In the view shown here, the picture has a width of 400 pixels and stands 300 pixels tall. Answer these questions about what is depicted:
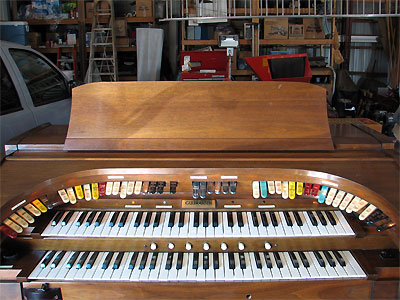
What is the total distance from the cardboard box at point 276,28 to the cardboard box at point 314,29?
1.24ft

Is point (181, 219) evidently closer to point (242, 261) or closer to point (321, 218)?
point (242, 261)

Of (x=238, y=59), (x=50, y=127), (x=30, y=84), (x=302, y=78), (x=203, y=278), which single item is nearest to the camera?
(x=203, y=278)

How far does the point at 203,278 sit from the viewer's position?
187 centimetres

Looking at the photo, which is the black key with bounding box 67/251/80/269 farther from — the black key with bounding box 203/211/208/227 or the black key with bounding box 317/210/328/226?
the black key with bounding box 317/210/328/226

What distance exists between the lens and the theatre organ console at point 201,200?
1.90 m

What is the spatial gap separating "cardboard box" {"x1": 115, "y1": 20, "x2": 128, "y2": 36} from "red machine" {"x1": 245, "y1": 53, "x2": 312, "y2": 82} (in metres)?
3.04

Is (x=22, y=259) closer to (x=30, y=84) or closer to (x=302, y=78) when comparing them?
(x=30, y=84)

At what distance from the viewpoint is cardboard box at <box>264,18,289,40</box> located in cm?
629

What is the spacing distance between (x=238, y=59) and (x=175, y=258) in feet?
16.6

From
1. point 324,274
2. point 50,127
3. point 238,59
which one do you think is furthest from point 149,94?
point 238,59

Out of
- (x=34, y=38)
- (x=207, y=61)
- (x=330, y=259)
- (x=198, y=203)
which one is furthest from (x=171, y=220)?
(x=34, y=38)

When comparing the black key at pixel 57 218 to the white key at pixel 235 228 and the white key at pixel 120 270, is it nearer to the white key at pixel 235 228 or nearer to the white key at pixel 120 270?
the white key at pixel 120 270

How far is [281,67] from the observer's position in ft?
14.7

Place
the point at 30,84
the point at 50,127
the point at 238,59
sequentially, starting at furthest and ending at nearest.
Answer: the point at 238,59, the point at 30,84, the point at 50,127
